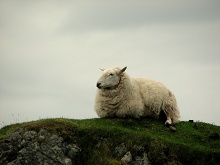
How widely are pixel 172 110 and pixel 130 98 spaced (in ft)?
10.0

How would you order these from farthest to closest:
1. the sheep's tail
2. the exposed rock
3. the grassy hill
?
the sheep's tail < the grassy hill < the exposed rock

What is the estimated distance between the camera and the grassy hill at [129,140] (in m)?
21.3

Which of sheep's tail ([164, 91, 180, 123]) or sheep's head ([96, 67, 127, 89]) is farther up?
sheep's head ([96, 67, 127, 89])

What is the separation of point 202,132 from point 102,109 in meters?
5.87

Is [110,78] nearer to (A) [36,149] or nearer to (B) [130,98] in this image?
(B) [130,98]

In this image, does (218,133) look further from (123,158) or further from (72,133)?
(72,133)

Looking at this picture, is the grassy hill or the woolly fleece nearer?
the grassy hill

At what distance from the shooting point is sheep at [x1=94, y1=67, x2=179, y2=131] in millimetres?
24281

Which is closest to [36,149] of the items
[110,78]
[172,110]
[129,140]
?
[129,140]

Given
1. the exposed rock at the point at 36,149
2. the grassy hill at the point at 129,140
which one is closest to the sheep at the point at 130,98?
Answer: the grassy hill at the point at 129,140

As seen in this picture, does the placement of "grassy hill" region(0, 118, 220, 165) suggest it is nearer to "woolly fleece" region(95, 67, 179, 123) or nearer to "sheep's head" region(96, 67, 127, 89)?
"woolly fleece" region(95, 67, 179, 123)

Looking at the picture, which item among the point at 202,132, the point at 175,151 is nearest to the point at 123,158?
the point at 175,151

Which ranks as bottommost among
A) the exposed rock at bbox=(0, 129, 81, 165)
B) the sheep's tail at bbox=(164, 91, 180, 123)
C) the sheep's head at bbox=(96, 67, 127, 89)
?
the exposed rock at bbox=(0, 129, 81, 165)

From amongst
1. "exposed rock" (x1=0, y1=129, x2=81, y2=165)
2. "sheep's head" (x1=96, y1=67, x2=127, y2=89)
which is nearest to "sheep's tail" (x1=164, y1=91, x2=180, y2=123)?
"sheep's head" (x1=96, y1=67, x2=127, y2=89)
